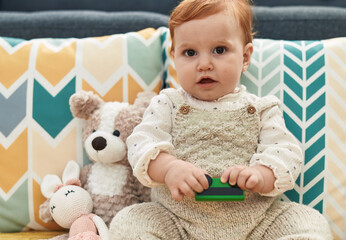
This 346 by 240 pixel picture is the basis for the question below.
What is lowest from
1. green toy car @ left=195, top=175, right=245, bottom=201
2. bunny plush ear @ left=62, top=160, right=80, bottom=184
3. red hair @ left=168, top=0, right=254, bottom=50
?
bunny plush ear @ left=62, top=160, right=80, bottom=184

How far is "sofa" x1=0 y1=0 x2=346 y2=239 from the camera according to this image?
42.6 inches

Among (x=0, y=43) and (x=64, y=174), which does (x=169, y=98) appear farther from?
(x=0, y=43)

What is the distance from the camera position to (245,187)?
86 cm

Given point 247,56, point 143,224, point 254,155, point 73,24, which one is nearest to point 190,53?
point 247,56

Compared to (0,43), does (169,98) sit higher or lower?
lower

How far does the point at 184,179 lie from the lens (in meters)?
0.86

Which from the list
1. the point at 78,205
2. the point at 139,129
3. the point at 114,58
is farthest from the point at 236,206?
the point at 114,58

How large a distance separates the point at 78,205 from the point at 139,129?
0.85ft

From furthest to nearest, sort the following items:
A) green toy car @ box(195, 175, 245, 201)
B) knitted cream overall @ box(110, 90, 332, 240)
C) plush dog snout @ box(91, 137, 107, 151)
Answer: plush dog snout @ box(91, 137, 107, 151), knitted cream overall @ box(110, 90, 332, 240), green toy car @ box(195, 175, 245, 201)

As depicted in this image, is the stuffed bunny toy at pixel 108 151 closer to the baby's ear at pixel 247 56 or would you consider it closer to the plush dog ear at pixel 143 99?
the plush dog ear at pixel 143 99

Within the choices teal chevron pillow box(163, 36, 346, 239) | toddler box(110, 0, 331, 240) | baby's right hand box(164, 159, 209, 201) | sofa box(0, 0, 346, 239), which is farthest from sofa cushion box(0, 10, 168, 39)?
baby's right hand box(164, 159, 209, 201)

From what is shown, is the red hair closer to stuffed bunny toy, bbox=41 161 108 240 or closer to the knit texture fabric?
the knit texture fabric

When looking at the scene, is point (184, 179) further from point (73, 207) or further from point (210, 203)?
point (73, 207)

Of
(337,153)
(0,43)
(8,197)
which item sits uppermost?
(0,43)
